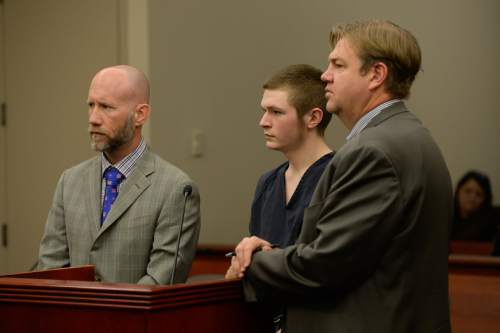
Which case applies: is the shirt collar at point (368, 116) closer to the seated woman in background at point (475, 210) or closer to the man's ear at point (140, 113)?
the man's ear at point (140, 113)

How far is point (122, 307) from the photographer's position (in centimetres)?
221

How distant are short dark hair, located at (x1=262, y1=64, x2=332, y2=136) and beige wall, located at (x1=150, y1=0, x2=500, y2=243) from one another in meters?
2.38

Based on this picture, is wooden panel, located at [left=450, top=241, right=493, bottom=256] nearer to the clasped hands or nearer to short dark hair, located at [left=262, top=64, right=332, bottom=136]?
short dark hair, located at [left=262, top=64, right=332, bottom=136]

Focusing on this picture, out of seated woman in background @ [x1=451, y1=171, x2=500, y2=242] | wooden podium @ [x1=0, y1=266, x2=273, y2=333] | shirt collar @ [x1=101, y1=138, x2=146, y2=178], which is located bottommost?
seated woman in background @ [x1=451, y1=171, x2=500, y2=242]

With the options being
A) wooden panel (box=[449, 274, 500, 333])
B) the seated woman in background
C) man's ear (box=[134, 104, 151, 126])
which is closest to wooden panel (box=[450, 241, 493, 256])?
the seated woman in background

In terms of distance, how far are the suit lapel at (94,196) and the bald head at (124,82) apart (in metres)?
0.25

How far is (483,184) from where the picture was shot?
6340mm

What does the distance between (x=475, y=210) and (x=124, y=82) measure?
391cm

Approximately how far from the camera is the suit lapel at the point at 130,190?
2.92 m

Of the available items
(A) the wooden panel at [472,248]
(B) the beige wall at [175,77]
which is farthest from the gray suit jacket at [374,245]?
(A) the wooden panel at [472,248]

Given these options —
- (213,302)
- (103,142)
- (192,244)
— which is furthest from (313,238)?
(103,142)

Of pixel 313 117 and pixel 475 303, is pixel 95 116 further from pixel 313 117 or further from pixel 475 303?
pixel 475 303

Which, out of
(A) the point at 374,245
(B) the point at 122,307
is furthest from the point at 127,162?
(A) the point at 374,245

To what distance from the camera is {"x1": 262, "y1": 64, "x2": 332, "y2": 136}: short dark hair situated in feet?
9.46
